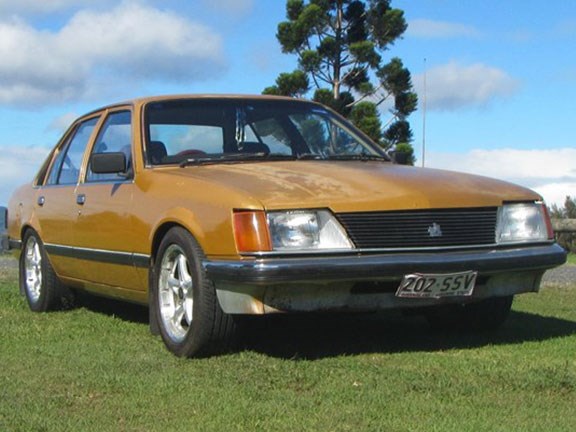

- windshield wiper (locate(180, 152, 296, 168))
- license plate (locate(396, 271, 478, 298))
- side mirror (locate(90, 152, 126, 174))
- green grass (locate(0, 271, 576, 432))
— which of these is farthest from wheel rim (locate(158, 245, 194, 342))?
license plate (locate(396, 271, 478, 298))

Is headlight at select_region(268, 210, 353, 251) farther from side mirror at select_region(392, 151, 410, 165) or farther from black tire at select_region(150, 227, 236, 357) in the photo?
side mirror at select_region(392, 151, 410, 165)

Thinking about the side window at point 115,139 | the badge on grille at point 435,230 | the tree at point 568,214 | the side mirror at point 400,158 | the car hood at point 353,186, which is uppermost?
the side window at point 115,139

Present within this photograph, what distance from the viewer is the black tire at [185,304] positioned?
17.2 ft

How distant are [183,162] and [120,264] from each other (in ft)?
2.50

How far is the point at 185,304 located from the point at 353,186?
117 cm

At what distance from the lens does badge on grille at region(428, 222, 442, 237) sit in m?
5.29

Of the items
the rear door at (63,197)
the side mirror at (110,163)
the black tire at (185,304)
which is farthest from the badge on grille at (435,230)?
the rear door at (63,197)

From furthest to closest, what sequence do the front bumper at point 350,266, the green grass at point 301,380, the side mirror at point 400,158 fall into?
the side mirror at point 400,158
the front bumper at point 350,266
the green grass at point 301,380

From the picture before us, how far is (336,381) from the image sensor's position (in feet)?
15.2

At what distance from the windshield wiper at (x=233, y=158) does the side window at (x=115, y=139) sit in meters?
0.48

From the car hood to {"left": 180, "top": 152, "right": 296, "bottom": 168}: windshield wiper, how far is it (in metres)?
0.10

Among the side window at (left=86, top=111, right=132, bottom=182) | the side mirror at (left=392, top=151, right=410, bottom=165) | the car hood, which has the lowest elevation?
the car hood

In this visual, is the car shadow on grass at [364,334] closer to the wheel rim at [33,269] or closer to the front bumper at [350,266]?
the front bumper at [350,266]

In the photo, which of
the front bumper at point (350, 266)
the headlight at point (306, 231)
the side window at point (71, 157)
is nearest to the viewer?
the front bumper at point (350, 266)
